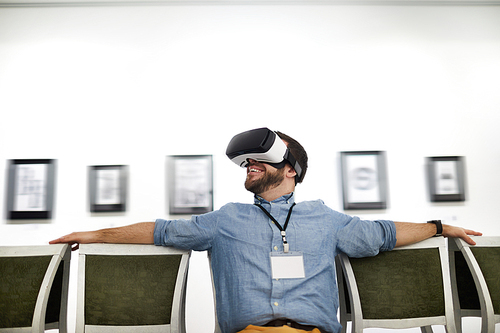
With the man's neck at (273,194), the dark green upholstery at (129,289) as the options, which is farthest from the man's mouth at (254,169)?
the dark green upholstery at (129,289)

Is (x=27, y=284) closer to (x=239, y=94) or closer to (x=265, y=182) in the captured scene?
(x=265, y=182)

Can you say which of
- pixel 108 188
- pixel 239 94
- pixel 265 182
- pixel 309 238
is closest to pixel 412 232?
pixel 309 238

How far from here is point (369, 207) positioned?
3.01 metres

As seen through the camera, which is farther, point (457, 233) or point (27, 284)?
point (457, 233)

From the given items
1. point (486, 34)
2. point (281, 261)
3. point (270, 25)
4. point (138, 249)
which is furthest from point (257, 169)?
point (486, 34)

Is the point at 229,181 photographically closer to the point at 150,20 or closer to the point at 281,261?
the point at 281,261

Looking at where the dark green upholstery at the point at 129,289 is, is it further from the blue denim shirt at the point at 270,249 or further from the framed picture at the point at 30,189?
the framed picture at the point at 30,189

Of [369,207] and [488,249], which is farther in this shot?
[369,207]

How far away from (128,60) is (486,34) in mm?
3265

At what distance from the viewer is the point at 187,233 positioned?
1.76 m

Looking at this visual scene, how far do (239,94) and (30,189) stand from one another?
1.91 m

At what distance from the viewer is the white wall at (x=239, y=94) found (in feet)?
9.96

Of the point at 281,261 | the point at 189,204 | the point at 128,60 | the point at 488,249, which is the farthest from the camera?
the point at 128,60

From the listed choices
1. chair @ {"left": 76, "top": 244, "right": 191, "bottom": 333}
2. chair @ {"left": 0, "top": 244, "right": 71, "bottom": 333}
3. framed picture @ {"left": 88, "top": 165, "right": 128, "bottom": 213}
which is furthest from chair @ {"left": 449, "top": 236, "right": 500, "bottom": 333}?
framed picture @ {"left": 88, "top": 165, "right": 128, "bottom": 213}
